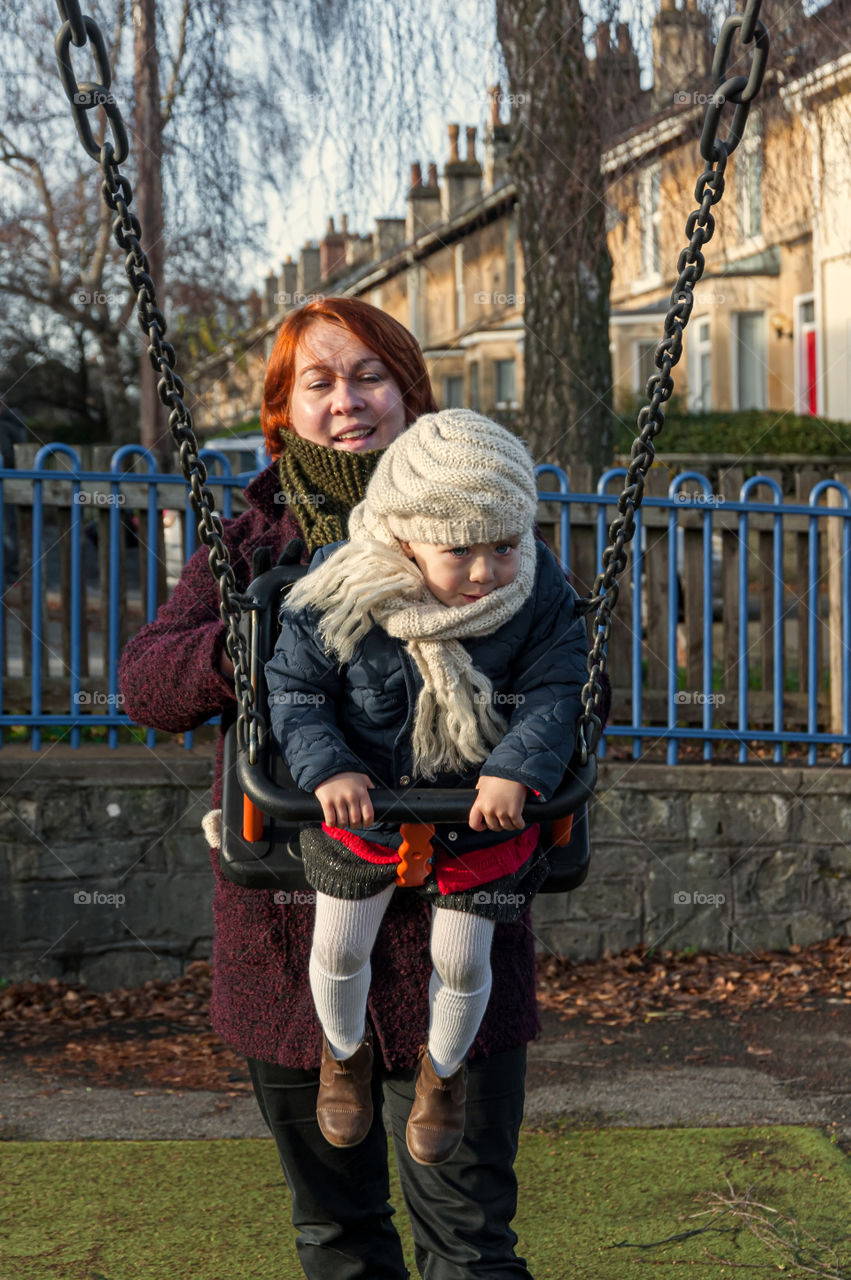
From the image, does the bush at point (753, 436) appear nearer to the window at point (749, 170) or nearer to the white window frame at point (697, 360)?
the white window frame at point (697, 360)

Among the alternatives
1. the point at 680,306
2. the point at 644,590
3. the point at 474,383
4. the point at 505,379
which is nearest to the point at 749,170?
the point at 644,590

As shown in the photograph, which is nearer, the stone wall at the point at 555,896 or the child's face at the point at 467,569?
the child's face at the point at 467,569

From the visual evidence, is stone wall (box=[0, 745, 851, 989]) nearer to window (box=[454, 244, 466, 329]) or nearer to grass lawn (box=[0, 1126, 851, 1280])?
grass lawn (box=[0, 1126, 851, 1280])

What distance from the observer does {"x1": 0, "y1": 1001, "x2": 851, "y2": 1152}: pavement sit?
3.99 m

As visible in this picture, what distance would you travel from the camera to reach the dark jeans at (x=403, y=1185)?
6.94 feet

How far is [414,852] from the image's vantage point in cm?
196

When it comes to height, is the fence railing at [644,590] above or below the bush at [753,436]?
below

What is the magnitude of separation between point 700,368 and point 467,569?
85.9ft

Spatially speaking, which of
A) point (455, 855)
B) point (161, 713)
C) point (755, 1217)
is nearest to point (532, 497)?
point (455, 855)

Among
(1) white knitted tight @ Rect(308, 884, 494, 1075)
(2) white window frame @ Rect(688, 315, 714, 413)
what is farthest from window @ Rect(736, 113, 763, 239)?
(2) white window frame @ Rect(688, 315, 714, 413)

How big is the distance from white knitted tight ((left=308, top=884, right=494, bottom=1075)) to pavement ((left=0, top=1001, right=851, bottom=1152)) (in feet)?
6.73

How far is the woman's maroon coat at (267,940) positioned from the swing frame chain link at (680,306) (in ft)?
1.71

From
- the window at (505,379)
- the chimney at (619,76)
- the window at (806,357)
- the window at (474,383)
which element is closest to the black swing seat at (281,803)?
the chimney at (619,76)

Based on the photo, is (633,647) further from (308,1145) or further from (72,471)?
(308,1145)
